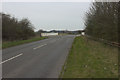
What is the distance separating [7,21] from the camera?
3322cm

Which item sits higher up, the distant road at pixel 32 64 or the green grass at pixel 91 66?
the green grass at pixel 91 66

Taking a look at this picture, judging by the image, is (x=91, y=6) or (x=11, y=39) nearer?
(x=91, y=6)

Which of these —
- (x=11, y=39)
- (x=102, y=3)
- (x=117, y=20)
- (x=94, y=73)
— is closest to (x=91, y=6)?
(x=102, y=3)

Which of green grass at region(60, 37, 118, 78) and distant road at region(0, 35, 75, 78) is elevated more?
green grass at region(60, 37, 118, 78)

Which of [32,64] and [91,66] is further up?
[91,66]

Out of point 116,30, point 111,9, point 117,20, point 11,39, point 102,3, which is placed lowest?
point 11,39

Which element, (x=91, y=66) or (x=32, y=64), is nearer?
(x=91, y=66)

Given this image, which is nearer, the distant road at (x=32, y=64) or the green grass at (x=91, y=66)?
the green grass at (x=91, y=66)

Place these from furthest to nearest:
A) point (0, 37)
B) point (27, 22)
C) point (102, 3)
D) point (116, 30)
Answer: point (27, 22)
point (0, 37)
point (102, 3)
point (116, 30)

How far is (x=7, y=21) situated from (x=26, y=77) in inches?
1149

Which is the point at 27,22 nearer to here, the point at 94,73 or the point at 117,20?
the point at 117,20

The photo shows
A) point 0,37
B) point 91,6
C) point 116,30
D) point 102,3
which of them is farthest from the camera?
point 0,37

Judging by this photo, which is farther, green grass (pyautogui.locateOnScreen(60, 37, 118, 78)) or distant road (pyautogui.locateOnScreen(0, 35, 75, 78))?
distant road (pyautogui.locateOnScreen(0, 35, 75, 78))

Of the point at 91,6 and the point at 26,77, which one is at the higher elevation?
the point at 91,6
